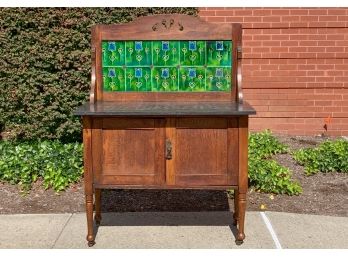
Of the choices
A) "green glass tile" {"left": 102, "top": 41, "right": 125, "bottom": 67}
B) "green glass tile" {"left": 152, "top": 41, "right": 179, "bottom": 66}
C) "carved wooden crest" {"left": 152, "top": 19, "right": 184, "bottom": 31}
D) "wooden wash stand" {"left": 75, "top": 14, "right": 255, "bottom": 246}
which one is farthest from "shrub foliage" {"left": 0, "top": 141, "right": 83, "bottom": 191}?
"carved wooden crest" {"left": 152, "top": 19, "right": 184, "bottom": 31}

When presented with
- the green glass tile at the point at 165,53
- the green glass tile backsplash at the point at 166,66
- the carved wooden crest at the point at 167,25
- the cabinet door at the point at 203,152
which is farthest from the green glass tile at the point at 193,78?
the cabinet door at the point at 203,152

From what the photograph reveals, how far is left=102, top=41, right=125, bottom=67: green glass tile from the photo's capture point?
398 cm

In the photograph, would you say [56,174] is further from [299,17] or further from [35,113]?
[299,17]

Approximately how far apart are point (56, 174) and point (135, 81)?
177cm

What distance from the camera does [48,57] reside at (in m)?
5.55

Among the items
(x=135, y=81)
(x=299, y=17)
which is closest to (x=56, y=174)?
(x=135, y=81)

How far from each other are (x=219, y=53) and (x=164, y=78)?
1.69 ft

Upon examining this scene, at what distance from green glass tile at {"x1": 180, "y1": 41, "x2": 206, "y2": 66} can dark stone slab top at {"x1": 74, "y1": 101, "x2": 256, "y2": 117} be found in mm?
398

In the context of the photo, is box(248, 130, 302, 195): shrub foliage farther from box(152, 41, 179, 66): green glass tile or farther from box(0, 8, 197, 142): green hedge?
box(0, 8, 197, 142): green hedge

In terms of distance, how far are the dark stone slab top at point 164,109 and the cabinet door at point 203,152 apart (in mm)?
101

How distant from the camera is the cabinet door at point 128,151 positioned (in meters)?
3.53

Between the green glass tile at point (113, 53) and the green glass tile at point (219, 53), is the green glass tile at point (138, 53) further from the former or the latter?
the green glass tile at point (219, 53)

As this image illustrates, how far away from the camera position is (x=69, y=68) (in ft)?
18.6

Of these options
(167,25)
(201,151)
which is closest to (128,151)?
(201,151)
